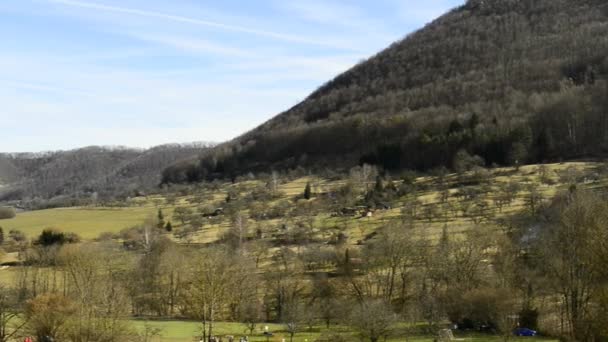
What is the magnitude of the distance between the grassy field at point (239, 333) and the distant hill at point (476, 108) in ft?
217

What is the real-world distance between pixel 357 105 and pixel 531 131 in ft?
262

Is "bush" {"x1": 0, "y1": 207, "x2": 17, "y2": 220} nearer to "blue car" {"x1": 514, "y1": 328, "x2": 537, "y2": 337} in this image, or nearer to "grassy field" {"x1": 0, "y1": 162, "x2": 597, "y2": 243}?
"grassy field" {"x1": 0, "y1": 162, "x2": 597, "y2": 243}

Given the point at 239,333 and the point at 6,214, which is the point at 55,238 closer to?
the point at 239,333

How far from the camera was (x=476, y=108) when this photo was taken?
13462 centimetres

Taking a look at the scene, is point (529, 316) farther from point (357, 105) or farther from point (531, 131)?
point (357, 105)

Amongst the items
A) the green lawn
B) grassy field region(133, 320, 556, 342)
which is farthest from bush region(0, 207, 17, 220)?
grassy field region(133, 320, 556, 342)

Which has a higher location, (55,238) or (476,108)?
(476,108)

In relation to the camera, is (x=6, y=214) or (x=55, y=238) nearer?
(x=55, y=238)

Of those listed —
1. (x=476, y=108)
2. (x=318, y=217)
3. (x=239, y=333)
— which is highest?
(x=476, y=108)

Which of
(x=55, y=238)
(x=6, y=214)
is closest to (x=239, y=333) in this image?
(x=55, y=238)

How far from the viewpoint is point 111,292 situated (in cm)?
4125

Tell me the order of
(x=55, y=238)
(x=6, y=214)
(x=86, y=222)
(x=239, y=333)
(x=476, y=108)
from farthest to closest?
1. (x=476, y=108)
2. (x=6, y=214)
3. (x=86, y=222)
4. (x=55, y=238)
5. (x=239, y=333)

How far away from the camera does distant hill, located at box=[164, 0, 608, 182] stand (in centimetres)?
11012

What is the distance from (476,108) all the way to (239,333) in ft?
354
